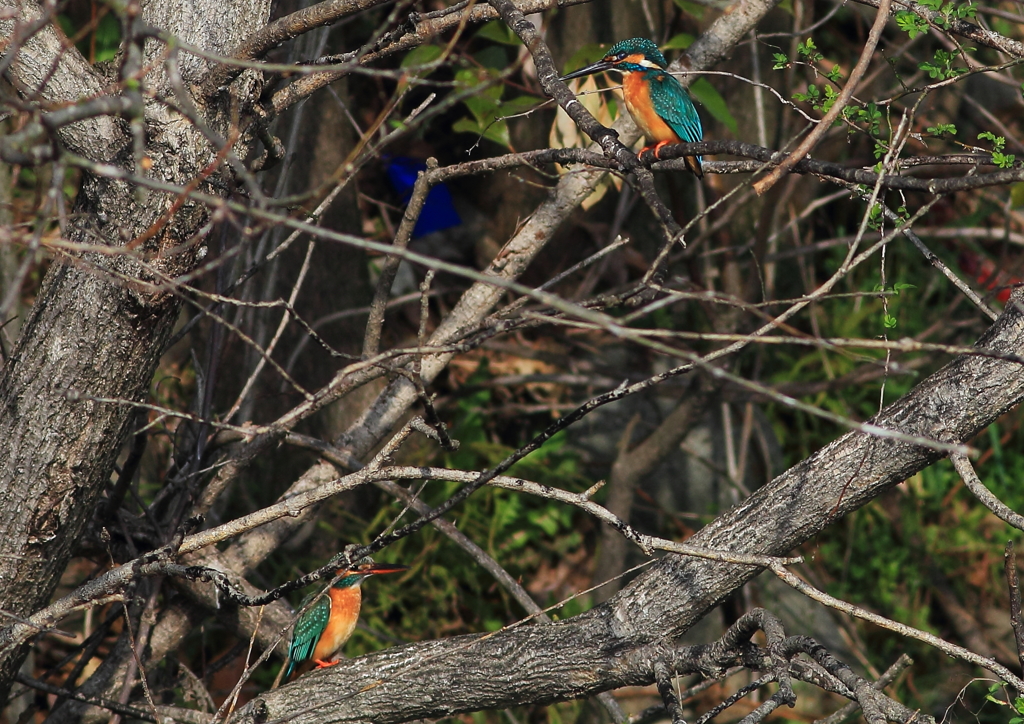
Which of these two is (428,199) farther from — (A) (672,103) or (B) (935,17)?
(B) (935,17)

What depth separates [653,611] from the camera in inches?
83.0

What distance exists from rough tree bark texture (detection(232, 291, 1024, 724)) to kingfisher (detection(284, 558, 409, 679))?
1.94ft

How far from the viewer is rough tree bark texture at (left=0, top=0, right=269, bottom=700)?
1.92 meters

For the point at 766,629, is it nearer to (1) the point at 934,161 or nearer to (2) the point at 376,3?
(1) the point at 934,161

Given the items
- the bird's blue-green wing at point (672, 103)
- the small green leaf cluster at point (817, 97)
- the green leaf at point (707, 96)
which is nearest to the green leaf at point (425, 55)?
the bird's blue-green wing at point (672, 103)

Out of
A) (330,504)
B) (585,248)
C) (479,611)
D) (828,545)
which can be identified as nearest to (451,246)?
(585,248)

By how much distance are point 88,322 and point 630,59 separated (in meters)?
1.79

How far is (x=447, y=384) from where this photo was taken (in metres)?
4.81

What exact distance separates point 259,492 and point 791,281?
10.8 feet

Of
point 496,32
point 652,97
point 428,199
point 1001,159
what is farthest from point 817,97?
point 428,199

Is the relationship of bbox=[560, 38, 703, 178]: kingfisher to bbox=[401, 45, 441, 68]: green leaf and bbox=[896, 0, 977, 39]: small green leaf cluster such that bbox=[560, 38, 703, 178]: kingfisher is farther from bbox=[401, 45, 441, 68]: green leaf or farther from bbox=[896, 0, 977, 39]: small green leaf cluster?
bbox=[896, 0, 977, 39]: small green leaf cluster

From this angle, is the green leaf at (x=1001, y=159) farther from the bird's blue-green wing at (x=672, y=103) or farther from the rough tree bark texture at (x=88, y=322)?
the rough tree bark texture at (x=88, y=322)

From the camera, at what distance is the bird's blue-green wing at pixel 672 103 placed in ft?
8.95

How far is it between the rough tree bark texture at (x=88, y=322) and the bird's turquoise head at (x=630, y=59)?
112cm
